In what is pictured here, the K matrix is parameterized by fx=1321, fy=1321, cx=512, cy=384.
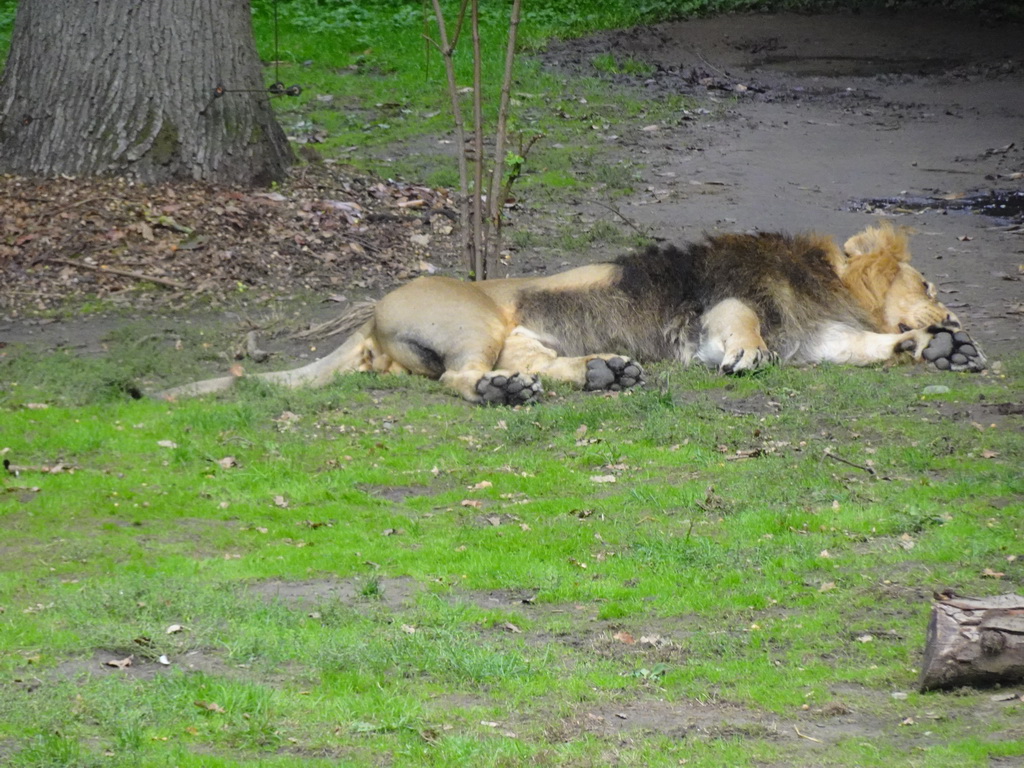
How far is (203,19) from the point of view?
11.3m

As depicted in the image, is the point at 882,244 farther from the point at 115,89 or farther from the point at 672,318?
the point at 115,89

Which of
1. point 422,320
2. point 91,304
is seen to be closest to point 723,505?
point 422,320

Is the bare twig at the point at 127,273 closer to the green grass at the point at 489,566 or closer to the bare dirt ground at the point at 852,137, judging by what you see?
the green grass at the point at 489,566

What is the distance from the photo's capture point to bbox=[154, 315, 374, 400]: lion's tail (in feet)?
27.3

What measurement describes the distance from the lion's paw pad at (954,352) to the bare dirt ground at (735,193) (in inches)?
19.3

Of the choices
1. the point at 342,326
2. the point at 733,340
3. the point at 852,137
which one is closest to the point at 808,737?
the point at 733,340

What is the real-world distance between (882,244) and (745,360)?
60.4 inches

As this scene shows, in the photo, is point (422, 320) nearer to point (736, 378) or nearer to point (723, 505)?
point (736, 378)

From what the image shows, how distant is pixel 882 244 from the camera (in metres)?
9.30

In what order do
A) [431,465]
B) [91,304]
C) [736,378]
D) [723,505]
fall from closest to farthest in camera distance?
[723,505] < [431,465] < [736,378] < [91,304]

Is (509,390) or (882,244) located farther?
(882,244)

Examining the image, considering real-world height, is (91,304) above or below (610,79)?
below

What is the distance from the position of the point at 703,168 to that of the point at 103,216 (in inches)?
258

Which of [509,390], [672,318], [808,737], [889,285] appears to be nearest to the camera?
[808,737]
